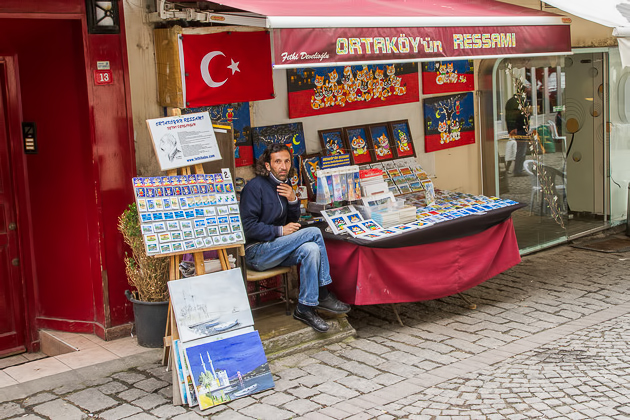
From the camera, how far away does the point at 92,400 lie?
4.88 metres

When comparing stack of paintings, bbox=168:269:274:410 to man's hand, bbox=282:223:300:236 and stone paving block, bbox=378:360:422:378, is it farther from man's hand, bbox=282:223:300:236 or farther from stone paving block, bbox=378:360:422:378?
stone paving block, bbox=378:360:422:378

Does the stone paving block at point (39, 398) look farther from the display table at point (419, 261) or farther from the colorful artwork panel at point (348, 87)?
the colorful artwork panel at point (348, 87)


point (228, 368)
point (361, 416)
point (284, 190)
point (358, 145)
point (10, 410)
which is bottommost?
point (361, 416)

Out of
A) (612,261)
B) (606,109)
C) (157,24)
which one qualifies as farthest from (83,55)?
(606,109)

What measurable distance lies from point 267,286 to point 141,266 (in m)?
1.47

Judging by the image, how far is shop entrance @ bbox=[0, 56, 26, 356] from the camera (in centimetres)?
629

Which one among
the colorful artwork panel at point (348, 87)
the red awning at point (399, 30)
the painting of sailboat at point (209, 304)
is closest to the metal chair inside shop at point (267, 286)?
the painting of sailboat at point (209, 304)

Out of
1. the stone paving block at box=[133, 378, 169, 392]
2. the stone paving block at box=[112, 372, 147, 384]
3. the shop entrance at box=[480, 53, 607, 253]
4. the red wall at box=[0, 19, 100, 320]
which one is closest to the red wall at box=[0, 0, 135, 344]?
the red wall at box=[0, 19, 100, 320]

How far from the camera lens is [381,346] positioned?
5.88 metres

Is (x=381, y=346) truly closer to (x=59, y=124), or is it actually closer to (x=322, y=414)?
(x=322, y=414)

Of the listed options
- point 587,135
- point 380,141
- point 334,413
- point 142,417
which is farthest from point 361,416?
point 587,135

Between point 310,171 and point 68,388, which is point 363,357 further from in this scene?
point 68,388

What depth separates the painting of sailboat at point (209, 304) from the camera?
4.95 m

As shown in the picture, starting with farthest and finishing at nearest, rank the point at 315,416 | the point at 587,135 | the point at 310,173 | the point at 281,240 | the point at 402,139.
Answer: the point at 587,135
the point at 402,139
the point at 310,173
the point at 281,240
the point at 315,416
